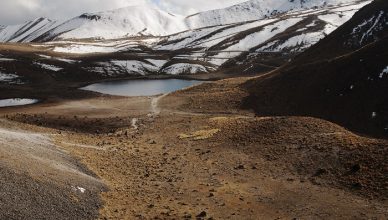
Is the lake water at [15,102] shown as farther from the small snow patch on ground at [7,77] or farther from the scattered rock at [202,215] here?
the scattered rock at [202,215]

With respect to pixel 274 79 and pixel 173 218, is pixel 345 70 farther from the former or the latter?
pixel 173 218

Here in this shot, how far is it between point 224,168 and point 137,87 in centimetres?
9335

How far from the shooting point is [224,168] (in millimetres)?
34500

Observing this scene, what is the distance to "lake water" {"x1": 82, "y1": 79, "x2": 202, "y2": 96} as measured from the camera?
112m

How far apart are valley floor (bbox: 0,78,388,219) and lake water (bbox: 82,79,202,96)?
190ft

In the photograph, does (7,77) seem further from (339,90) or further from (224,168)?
(224,168)

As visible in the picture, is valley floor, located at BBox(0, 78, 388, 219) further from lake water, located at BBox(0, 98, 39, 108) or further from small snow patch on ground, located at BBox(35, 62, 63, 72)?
small snow patch on ground, located at BBox(35, 62, 63, 72)

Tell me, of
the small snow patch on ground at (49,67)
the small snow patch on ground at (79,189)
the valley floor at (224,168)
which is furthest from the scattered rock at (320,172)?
the small snow patch on ground at (49,67)

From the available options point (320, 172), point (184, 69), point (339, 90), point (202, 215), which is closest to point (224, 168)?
point (320, 172)

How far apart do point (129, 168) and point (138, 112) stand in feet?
95.1

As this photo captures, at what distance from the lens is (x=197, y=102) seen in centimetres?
6656

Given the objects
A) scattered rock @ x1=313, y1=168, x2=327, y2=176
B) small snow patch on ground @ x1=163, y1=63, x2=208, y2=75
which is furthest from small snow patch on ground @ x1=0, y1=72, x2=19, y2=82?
scattered rock @ x1=313, y1=168, x2=327, y2=176

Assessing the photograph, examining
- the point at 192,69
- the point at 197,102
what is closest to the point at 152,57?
the point at 192,69

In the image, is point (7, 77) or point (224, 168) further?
point (7, 77)
